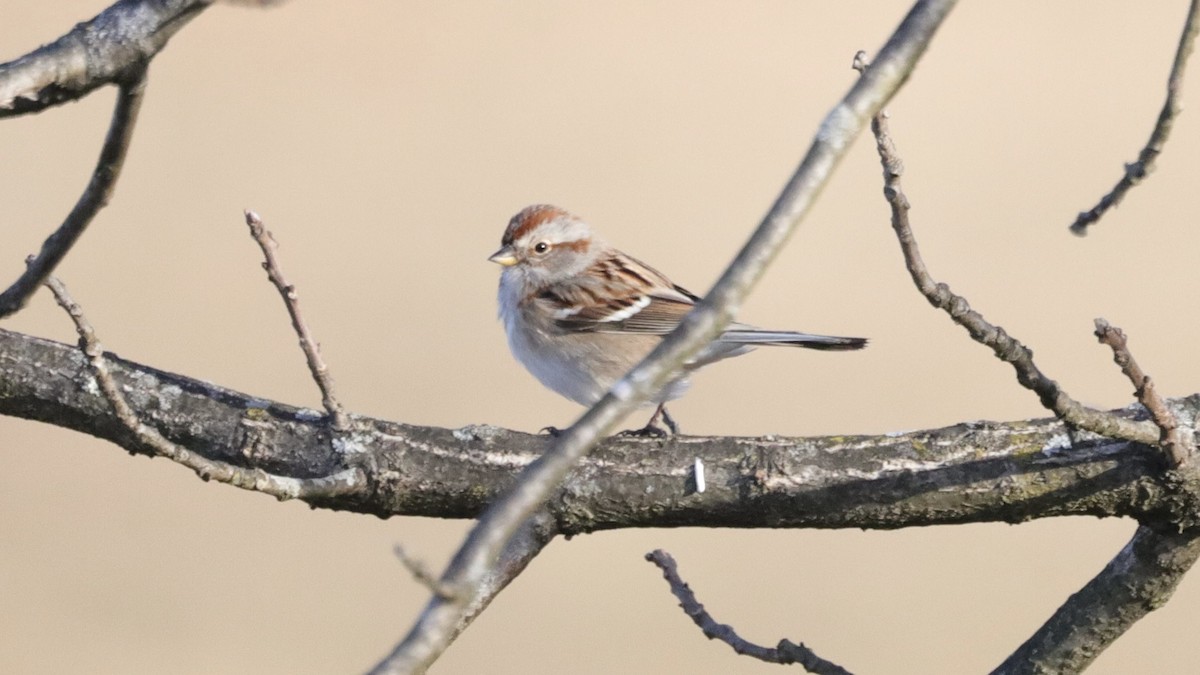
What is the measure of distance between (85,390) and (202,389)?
239mm

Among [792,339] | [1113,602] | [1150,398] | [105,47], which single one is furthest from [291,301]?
[792,339]

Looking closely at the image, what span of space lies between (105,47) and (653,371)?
94 centimetres

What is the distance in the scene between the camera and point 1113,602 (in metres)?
2.65

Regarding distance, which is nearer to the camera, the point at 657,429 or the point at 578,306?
the point at 657,429

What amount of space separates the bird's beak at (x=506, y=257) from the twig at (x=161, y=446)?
284 cm

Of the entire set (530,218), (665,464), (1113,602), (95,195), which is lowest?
(1113,602)

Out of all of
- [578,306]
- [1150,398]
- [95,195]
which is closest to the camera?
[1150,398]

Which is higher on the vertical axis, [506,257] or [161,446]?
[506,257]

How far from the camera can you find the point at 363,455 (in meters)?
2.73

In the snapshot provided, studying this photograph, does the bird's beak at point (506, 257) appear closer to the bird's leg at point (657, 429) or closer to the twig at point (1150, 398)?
the bird's leg at point (657, 429)

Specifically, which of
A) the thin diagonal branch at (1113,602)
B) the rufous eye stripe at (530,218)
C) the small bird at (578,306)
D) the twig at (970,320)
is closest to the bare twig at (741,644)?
the thin diagonal branch at (1113,602)

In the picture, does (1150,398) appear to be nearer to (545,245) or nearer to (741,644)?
(741,644)

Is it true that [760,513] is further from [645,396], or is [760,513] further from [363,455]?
[645,396]

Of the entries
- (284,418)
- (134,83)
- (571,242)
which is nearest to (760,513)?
(284,418)
